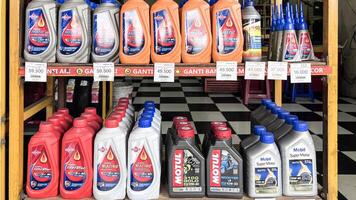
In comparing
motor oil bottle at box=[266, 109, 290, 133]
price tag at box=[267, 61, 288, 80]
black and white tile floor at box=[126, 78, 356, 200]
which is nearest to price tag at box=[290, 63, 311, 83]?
price tag at box=[267, 61, 288, 80]

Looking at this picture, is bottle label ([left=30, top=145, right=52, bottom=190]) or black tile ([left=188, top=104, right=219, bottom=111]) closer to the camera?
bottle label ([left=30, top=145, right=52, bottom=190])

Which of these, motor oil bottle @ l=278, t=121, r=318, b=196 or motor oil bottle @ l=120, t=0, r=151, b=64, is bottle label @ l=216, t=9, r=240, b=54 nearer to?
motor oil bottle @ l=120, t=0, r=151, b=64

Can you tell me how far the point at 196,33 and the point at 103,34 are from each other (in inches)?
14.6

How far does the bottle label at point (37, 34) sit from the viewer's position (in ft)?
4.76

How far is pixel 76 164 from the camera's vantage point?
150cm

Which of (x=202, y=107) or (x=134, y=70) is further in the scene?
(x=202, y=107)

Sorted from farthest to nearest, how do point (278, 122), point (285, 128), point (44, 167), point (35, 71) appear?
point (278, 122) < point (285, 128) < point (44, 167) < point (35, 71)

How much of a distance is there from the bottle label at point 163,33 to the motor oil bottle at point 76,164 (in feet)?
1.50

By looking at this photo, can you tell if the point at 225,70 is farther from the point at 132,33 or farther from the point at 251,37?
the point at 132,33

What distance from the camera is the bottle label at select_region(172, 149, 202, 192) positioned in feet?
4.95

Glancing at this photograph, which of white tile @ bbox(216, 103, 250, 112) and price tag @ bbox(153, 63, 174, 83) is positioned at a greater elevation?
price tag @ bbox(153, 63, 174, 83)

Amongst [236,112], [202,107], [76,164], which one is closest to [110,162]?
[76,164]

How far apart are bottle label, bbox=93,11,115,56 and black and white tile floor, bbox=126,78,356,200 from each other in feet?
5.38

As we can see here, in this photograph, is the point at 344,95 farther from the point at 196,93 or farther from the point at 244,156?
the point at 244,156
